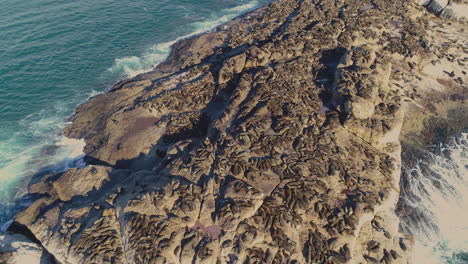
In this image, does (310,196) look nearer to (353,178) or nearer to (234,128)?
(353,178)

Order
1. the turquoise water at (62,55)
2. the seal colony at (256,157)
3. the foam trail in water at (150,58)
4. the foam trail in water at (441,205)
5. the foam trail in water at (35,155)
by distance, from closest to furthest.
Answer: the seal colony at (256,157) → the foam trail in water at (441,205) → the foam trail in water at (35,155) → the turquoise water at (62,55) → the foam trail in water at (150,58)

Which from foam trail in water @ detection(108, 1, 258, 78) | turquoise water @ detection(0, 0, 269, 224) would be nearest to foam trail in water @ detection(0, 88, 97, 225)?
turquoise water @ detection(0, 0, 269, 224)

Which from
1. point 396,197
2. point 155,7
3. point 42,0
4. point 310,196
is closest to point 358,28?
point 396,197

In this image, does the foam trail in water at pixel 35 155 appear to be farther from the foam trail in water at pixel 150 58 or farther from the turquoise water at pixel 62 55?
the foam trail in water at pixel 150 58

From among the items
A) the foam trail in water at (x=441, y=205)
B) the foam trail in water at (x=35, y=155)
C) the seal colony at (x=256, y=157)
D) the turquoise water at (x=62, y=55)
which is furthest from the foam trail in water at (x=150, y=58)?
the foam trail in water at (x=441, y=205)

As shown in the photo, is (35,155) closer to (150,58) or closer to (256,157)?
(150,58)

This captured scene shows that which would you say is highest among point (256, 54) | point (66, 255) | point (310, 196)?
point (256, 54)
